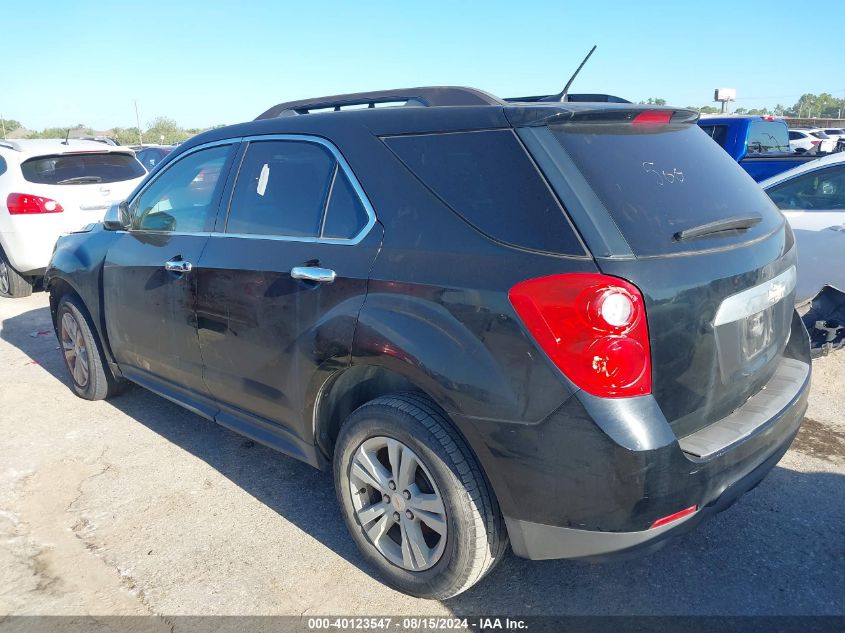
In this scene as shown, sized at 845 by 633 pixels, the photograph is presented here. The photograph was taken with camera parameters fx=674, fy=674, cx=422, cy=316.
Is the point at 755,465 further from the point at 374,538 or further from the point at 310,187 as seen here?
the point at 310,187

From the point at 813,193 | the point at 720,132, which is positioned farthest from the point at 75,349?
the point at 720,132

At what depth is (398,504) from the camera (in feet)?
8.43

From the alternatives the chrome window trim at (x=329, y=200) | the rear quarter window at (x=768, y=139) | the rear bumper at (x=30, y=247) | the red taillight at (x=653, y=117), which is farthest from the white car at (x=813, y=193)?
the rear bumper at (x=30, y=247)

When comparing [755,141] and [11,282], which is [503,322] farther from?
[755,141]

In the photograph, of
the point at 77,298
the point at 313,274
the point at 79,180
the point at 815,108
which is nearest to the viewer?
the point at 313,274

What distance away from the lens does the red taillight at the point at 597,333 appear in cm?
201

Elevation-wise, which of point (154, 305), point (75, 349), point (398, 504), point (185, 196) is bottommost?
point (75, 349)

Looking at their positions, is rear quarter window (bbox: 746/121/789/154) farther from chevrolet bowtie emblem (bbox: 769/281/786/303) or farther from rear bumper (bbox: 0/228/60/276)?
rear bumper (bbox: 0/228/60/276)

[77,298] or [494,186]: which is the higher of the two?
[494,186]

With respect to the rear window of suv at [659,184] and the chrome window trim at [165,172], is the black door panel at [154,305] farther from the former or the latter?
the rear window of suv at [659,184]

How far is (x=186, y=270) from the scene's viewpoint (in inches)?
133

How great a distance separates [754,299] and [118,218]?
3428 mm

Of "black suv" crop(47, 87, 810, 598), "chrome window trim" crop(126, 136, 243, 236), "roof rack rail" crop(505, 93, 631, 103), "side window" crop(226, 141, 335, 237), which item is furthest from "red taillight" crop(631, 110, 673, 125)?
"chrome window trim" crop(126, 136, 243, 236)

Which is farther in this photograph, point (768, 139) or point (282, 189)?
point (768, 139)
